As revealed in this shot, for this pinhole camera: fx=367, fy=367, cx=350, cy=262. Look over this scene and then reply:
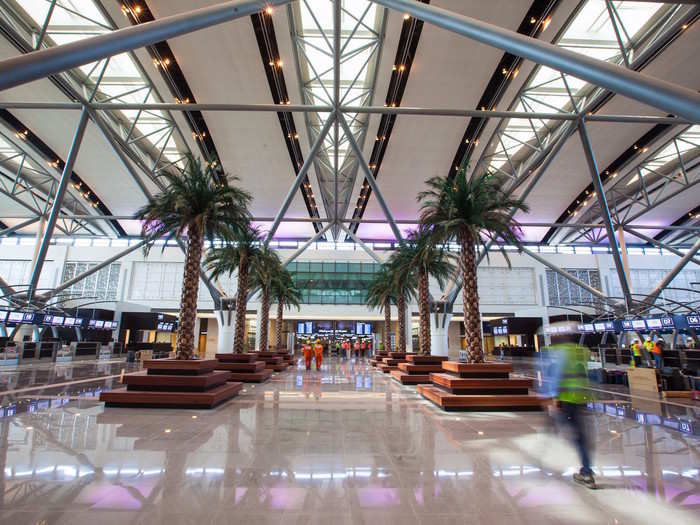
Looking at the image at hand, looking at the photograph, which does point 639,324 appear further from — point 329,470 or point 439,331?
point 329,470

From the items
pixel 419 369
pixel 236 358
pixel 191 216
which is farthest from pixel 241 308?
pixel 419 369

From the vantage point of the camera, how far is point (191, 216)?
11.9 meters

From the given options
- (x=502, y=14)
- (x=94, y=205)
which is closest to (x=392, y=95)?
(x=502, y=14)

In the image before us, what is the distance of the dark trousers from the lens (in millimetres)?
4156

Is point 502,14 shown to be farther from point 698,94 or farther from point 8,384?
point 8,384

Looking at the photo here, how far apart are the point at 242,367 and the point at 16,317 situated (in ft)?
61.4

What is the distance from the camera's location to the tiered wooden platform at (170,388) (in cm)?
877

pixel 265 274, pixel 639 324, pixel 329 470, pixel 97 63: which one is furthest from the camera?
pixel 265 274

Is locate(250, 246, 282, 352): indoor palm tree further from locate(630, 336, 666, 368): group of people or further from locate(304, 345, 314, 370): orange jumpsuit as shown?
locate(630, 336, 666, 368): group of people

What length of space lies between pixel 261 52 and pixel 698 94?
20.1m

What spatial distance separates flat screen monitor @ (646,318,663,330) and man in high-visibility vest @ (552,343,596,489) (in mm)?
18499

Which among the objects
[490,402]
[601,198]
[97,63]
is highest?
[97,63]

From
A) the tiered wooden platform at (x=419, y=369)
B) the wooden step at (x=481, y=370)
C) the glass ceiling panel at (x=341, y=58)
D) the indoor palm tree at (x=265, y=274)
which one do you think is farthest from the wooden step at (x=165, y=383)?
the glass ceiling panel at (x=341, y=58)

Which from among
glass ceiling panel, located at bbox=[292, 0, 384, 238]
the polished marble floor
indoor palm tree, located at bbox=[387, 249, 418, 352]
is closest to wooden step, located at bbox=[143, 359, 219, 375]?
the polished marble floor
